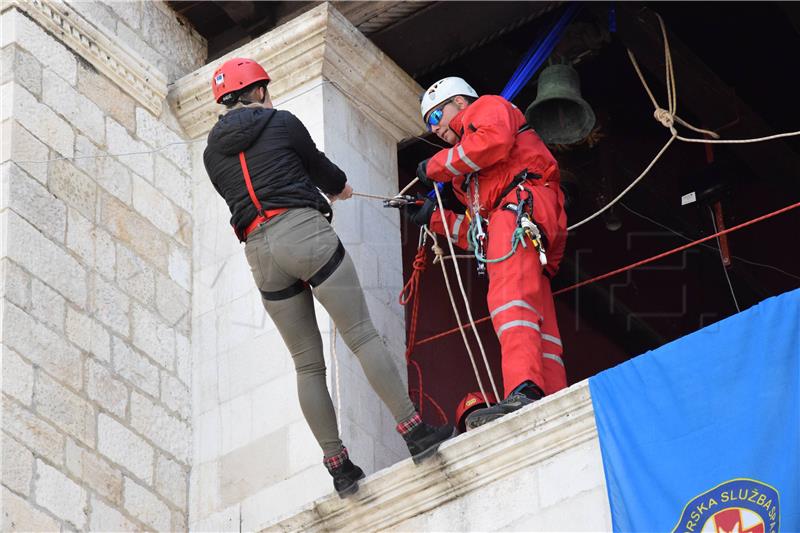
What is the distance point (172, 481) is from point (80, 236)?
3.89 feet

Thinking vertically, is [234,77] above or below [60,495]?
above

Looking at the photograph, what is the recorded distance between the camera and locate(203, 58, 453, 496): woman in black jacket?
7.42 metres

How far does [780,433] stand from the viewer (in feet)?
21.1

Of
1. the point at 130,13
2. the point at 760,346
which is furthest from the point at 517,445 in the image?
the point at 130,13

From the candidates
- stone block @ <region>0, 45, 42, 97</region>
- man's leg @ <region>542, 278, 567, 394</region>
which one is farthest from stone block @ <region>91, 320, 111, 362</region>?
man's leg @ <region>542, 278, 567, 394</region>

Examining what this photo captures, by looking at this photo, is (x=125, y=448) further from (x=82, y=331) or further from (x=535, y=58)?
(x=535, y=58)

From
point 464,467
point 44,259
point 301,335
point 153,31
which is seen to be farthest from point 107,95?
point 464,467

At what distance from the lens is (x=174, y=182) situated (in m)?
Answer: 9.20

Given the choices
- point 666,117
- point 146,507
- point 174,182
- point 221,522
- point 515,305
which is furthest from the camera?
point 174,182

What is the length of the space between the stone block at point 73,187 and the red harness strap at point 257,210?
1113 millimetres

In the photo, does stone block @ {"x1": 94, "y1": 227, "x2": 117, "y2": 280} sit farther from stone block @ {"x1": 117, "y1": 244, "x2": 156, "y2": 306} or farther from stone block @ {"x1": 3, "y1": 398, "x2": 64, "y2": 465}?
stone block @ {"x1": 3, "y1": 398, "x2": 64, "y2": 465}

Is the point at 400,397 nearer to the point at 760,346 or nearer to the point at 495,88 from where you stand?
the point at 760,346

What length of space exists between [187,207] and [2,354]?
1.78 metres

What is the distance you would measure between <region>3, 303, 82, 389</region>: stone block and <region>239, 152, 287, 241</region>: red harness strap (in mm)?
999
